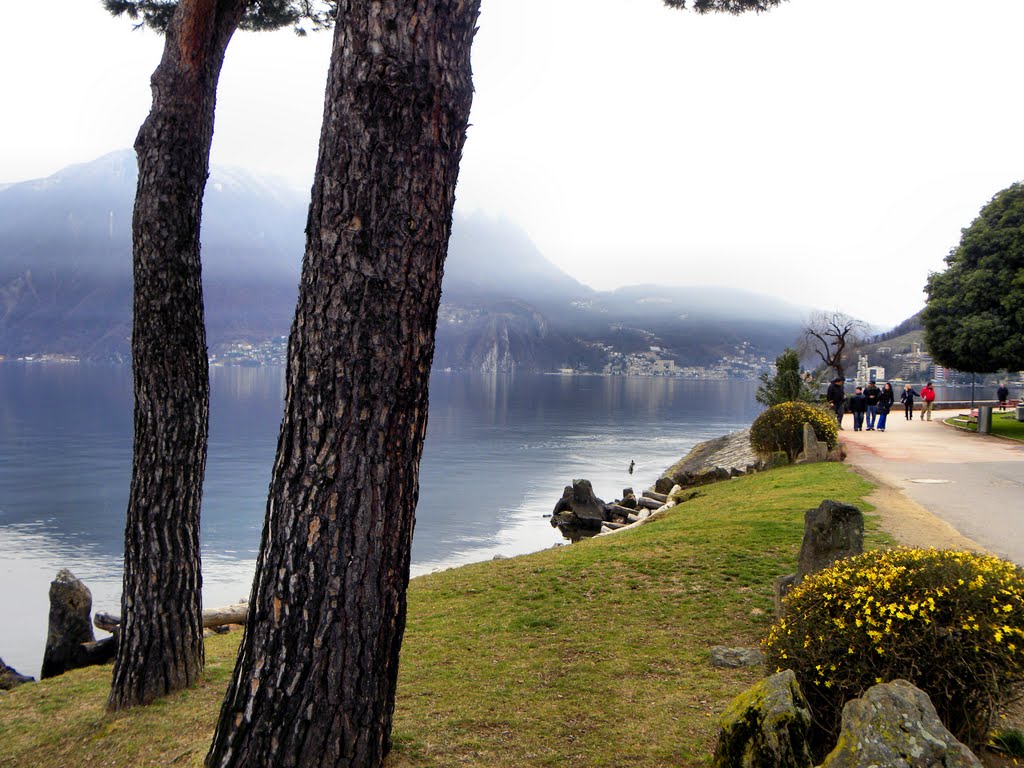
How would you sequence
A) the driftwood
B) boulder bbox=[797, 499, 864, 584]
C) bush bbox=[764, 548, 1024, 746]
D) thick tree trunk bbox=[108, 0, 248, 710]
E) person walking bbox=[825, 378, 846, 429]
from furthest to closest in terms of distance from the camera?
1. person walking bbox=[825, 378, 846, 429]
2. the driftwood
3. boulder bbox=[797, 499, 864, 584]
4. thick tree trunk bbox=[108, 0, 248, 710]
5. bush bbox=[764, 548, 1024, 746]

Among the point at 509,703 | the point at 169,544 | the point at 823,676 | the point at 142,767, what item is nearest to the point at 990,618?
the point at 823,676

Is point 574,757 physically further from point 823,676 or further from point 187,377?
point 187,377

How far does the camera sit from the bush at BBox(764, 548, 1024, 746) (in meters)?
4.70

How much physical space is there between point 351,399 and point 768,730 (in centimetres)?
282

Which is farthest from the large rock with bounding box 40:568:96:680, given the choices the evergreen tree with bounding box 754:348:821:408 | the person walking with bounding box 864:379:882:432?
the person walking with bounding box 864:379:882:432

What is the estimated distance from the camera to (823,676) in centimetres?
494

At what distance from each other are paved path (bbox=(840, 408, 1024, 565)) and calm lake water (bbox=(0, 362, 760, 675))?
441 inches

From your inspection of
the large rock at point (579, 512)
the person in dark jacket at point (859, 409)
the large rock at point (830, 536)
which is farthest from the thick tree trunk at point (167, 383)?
the person in dark jacket at point (859, 409)

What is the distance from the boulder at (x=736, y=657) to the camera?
23.0 ft

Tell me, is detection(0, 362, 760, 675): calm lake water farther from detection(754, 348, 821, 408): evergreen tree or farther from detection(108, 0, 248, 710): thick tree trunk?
detection(108, 0, 248, 710): thick tree trunk

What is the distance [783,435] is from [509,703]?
19.8 meters

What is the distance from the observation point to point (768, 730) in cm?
404

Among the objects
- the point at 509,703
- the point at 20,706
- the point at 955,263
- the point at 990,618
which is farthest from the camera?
the point at 955,263

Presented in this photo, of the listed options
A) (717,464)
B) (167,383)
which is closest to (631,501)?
(717,464)
